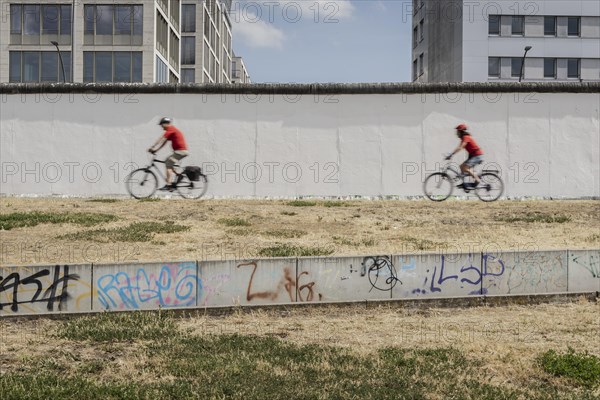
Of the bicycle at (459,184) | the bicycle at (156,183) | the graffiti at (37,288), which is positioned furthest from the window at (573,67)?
the graffiti at (37,288)

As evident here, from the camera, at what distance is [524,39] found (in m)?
55.7

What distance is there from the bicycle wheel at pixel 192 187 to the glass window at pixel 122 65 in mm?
30119

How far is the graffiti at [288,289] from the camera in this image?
1066 centimetres

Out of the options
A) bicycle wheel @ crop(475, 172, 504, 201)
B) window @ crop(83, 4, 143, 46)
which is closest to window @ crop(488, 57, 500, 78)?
window @ crop(83, 4, 143, 46)

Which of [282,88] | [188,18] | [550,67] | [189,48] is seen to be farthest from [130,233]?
[188,18]

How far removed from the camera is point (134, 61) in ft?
162

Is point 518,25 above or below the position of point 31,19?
above

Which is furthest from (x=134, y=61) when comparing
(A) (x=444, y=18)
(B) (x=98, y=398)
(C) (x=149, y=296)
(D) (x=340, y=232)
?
(B) (x=98, y=398)

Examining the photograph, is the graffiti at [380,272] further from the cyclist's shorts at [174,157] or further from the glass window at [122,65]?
the glass window at [122,65]

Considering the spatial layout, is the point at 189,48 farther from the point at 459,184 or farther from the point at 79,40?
the point at 459,184

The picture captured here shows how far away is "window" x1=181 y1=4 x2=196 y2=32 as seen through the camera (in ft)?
240

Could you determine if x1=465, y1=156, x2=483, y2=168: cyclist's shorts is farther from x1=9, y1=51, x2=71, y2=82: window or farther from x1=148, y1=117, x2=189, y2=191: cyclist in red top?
x1=9, y1=51, x2=71, y2=82: window

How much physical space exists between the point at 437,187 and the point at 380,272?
436 inches

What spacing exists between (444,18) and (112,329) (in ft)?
180
